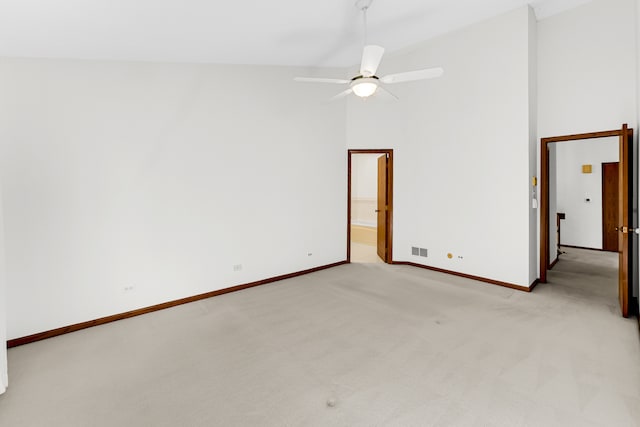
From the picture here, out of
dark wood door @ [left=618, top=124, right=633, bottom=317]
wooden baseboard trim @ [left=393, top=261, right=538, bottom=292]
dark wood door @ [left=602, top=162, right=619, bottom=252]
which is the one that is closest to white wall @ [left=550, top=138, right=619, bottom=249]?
dark wood door @ [left=602, top=162, right=619, bottom=252]

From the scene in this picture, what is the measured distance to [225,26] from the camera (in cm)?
322

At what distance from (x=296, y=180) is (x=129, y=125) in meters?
2.33

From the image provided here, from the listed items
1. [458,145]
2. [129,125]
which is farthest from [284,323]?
[458,145]

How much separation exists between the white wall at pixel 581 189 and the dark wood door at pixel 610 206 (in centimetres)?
7

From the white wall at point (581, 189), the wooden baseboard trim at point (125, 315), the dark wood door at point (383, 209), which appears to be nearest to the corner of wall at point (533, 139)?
the dark wood door at point (383, 209)

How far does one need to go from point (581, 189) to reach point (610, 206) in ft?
2.00

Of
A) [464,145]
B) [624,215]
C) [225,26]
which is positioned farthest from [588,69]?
[225,26]

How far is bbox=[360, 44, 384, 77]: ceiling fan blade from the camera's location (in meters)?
2.90

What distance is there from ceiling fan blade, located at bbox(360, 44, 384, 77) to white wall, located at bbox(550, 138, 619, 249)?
5.92m

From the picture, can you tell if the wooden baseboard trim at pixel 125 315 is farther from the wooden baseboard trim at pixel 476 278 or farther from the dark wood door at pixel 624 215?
the dark wood door at pixel 624 215

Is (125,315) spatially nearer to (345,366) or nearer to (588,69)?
(345,366)

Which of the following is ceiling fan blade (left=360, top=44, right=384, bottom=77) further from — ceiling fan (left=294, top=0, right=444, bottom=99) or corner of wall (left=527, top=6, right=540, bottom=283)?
corner of wall (left=527, top=6, right=540, bottom=283)

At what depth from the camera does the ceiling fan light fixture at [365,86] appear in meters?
3.11

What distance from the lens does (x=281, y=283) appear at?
185 inches
